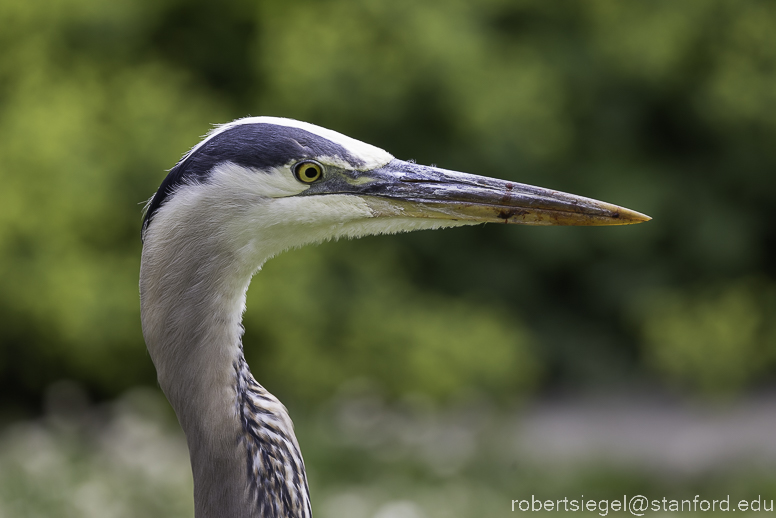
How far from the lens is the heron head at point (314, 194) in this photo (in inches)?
66.8

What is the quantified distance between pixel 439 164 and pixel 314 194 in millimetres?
2993

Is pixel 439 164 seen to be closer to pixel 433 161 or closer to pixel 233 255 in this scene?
pixel 433 161

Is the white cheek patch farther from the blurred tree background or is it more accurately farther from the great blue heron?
the blurred tree background

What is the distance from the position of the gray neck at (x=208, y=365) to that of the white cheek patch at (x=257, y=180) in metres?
0.14

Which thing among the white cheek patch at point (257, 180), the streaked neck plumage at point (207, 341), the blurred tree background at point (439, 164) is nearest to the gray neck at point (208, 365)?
the streaked neck plumage at point (207, 341)

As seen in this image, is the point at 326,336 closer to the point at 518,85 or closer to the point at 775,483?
the point at 518,85

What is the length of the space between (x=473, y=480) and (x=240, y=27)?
118 inches

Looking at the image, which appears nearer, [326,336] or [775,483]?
[775,483]

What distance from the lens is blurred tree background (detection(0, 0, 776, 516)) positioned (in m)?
4.18

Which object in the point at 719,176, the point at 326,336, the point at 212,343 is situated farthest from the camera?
the point at 719,176

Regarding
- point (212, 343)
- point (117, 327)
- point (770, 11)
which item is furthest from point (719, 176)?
point (212, 343)

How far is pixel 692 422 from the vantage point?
16.0 feet

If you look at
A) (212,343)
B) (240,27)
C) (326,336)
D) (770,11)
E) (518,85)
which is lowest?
(212,343)

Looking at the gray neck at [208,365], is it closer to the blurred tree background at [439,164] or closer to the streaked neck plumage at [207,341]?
the streaked neck plumage at [207,341]
